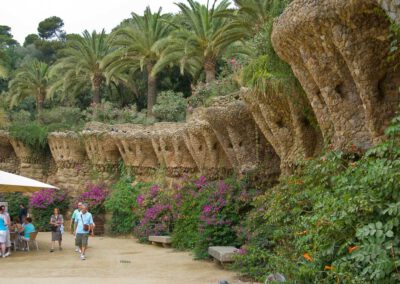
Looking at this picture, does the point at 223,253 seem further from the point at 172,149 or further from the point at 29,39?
the point at 29,39

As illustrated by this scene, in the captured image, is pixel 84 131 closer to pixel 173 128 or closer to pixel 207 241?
pixel 173 128

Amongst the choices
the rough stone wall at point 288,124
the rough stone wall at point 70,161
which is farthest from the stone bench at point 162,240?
the rough stone wall at point 70,161

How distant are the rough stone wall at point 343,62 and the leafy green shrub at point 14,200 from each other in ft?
57.5

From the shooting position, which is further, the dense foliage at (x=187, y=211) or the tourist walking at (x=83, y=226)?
the tourist walking at (x=83, y=226)

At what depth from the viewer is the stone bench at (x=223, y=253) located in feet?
34.9

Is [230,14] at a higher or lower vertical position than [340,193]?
higher

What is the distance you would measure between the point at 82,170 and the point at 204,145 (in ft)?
33.9

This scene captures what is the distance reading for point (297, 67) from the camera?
26.4 feet

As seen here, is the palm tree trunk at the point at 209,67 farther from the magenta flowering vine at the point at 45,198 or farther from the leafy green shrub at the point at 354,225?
the leafy green shrub at the point at 354,225

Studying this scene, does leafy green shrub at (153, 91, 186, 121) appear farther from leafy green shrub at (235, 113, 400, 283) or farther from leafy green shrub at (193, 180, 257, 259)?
leafy green shrub at (235, 113, 400, 283)

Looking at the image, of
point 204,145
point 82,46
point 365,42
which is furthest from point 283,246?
point 82,46

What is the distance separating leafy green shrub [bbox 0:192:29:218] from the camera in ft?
73.1

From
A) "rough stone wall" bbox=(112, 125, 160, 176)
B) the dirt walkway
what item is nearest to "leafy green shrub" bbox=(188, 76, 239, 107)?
"rough stone wall" bbox=(112, 125, 160, 176)

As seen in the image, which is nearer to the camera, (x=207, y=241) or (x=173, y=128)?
(x=207, y=241)
